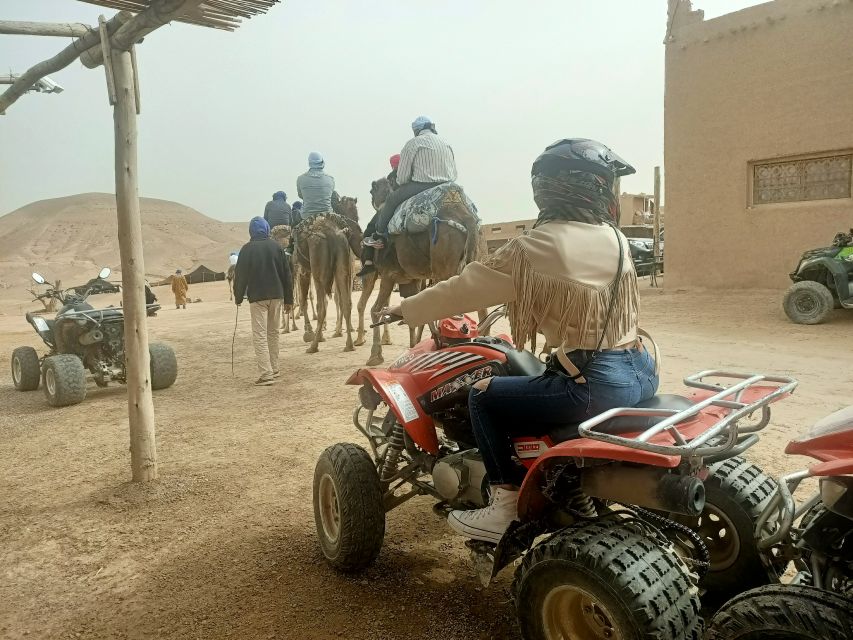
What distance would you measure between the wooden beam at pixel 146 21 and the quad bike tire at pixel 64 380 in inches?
155

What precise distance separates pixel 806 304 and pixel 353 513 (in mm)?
9841

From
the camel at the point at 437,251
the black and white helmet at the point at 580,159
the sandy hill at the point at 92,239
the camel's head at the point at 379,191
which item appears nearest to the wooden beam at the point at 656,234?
the camel's head at the point at 379,191

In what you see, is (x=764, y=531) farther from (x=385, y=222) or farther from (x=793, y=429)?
(x=385, y=222)

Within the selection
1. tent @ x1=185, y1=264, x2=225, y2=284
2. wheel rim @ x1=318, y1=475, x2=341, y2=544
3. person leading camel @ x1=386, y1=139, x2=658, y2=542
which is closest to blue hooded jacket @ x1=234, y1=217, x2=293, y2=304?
wheel rim @ x1=318, y1=475, x2=341, y2=544

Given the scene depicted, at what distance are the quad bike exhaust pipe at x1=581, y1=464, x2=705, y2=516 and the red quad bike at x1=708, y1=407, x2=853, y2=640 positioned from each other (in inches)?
11.8

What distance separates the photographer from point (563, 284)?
2512mm

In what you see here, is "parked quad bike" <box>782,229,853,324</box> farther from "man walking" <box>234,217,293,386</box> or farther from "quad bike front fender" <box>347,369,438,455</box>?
"quad bike front fender" <box>347,369,438,455</box>

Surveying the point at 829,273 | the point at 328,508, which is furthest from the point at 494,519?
the point at 829,273

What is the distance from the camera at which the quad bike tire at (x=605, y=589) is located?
2.07 m

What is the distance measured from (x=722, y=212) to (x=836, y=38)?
3.65 meters

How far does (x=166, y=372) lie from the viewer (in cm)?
837

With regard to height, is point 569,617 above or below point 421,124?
below

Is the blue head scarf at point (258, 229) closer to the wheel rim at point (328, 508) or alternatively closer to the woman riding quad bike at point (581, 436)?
the wheel rim at point (328, 508)

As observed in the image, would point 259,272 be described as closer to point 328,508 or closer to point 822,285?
point 328,508
